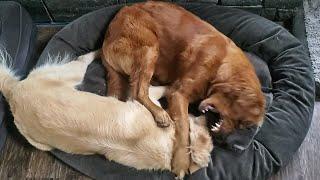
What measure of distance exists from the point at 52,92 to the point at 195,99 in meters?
0.84

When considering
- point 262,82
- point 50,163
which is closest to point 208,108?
point 262,82

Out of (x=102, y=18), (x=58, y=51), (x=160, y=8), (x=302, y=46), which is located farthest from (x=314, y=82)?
(x=58, y=51)

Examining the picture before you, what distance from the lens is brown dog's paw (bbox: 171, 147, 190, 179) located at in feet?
7.59

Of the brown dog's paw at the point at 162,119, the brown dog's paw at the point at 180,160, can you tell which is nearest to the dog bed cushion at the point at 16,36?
the brown dog's paw at the point at 162,119

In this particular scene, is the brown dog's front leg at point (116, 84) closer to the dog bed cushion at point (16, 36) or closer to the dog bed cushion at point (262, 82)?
the dog bed cushion at point (262, 82)

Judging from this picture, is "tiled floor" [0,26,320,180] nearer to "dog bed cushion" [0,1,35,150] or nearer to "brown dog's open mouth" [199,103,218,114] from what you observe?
"dog bed cushion" [0,1,35,150]

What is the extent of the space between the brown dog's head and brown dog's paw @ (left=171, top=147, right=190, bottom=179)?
222mm

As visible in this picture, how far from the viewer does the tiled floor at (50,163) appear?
2592 mm

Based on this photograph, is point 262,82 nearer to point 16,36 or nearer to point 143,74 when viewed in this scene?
point 143,74

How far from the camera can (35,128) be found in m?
2.44

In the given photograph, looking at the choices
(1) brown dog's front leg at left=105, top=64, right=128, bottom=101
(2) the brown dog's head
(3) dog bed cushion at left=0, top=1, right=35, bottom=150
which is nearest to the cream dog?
(2) the brown dog's head

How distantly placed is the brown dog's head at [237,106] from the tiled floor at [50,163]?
0.49m

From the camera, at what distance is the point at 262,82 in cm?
279

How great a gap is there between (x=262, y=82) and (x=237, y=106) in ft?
1.82
